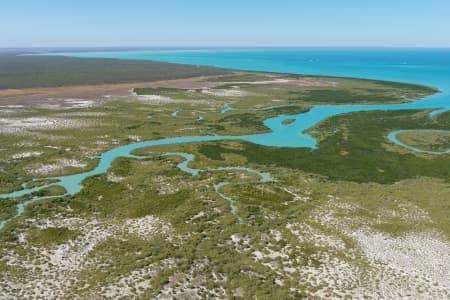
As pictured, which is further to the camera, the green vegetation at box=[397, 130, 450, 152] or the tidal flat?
the green vegetation at box=[397, 130, 450, 152]

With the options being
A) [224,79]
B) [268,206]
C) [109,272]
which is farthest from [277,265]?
[224,79]

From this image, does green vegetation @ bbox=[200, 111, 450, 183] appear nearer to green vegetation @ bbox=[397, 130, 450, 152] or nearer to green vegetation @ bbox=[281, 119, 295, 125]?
green vegetation @ bbox=[397, 130, 450, 152]

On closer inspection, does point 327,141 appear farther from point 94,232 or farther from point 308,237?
point 94,232

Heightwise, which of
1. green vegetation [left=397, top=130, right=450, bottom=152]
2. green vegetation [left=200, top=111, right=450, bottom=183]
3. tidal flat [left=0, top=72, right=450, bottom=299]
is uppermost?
green vegetation [left=397, top=130, right=450, bottom=152]

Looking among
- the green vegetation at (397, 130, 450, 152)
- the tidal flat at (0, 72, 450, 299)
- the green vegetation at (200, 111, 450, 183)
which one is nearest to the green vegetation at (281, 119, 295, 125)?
the green vegetation at (200, 111, 450, 183)

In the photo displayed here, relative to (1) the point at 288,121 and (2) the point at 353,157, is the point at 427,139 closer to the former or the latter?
(2) the point at 353,157

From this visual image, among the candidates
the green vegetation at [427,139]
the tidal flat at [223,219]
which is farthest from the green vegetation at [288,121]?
the green vegetation at [427,139]

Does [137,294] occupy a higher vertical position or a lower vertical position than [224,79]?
lower

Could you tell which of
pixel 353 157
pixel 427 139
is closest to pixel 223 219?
pixel 353 157

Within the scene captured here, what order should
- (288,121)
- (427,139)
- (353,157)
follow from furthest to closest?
(288,121)
(427,139)
(353,157)
